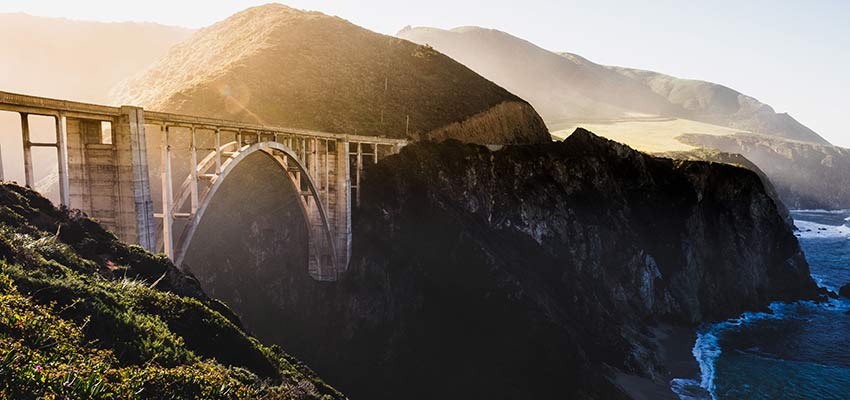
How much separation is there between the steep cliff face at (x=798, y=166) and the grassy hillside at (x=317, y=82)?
11486 cm

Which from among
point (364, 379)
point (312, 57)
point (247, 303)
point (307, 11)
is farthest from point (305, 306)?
point (307, 11)

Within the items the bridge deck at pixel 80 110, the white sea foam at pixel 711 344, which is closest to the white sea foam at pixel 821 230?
the white sea foam at pixel 711 344

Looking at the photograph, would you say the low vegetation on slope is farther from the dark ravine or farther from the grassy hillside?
the grassy hillside

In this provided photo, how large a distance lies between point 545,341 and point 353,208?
2107cm

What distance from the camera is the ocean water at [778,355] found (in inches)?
1484

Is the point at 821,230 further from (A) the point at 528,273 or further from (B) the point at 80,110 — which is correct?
(B) the point at 80,110

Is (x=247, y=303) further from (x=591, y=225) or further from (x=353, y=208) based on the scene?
(x=591, y=225)

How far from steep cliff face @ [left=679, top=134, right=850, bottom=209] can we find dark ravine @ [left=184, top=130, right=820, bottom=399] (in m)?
108

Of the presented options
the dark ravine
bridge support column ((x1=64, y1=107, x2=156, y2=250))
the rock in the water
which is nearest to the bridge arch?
the dark ravine

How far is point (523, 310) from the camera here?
3750 cm

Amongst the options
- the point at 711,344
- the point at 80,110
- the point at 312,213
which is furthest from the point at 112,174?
the point at 711,344

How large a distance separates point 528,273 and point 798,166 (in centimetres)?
18637

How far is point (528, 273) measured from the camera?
4444cm

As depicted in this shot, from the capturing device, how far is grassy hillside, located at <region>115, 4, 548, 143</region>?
56.2m
